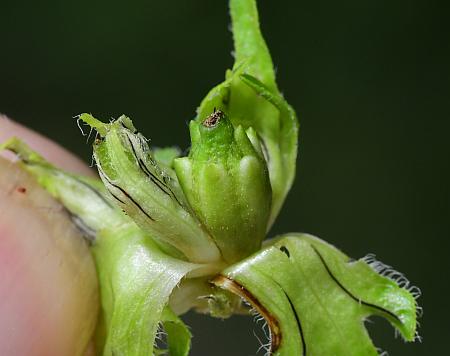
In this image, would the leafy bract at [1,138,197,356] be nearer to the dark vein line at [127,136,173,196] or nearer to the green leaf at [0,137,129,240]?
the green leaf at [0,137,129,240]

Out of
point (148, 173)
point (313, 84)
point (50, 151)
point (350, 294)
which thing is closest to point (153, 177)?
point (148, 173)

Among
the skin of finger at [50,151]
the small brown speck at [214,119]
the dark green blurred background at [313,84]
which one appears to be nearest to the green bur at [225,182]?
the small brown speck at [214,119]

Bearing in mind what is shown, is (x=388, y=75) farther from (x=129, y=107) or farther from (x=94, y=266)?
(x=94, y=266)

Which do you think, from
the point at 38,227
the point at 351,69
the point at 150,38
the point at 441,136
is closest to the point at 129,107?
the point at 150,38

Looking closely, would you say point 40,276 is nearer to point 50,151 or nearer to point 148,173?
point 148,173

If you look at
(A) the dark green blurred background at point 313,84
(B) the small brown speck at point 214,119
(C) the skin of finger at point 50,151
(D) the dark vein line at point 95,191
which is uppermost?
(B) the small brown speck at point 214,119

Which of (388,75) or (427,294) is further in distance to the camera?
(388,75)

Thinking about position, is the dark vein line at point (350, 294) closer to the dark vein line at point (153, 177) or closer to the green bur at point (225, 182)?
the green bur at point (225, 182)
